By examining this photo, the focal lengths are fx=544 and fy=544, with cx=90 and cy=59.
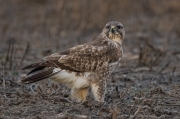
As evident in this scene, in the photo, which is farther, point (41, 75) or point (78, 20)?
point (78, 20)

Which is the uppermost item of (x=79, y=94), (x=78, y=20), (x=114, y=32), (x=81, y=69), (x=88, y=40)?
(x=78, y=20)

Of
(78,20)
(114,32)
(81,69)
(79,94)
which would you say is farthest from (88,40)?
(81,69)

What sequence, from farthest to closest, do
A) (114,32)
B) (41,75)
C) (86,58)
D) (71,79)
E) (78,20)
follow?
(78,20) < (114,32) < (86,58) < (71,79) < (41,75)

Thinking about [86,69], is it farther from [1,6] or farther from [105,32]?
[1,6]

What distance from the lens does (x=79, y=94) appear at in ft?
23.9

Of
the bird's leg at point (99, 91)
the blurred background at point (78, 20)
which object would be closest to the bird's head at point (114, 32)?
the bird's leg at point (99, 91)

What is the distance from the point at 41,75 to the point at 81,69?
1.78ft

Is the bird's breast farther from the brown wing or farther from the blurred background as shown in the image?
the blurred background

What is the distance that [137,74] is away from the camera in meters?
9.78

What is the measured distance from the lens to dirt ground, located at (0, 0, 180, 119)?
648 cm

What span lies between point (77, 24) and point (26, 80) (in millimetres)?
8264

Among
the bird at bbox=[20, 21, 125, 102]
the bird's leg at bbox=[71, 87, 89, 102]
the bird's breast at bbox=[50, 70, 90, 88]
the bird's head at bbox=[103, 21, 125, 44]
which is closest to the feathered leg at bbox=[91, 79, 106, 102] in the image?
the bird at bbox=[20, 21, 125, 102]

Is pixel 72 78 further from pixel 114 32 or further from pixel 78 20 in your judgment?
pixel 78 20

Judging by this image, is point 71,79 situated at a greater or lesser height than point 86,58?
lesser
